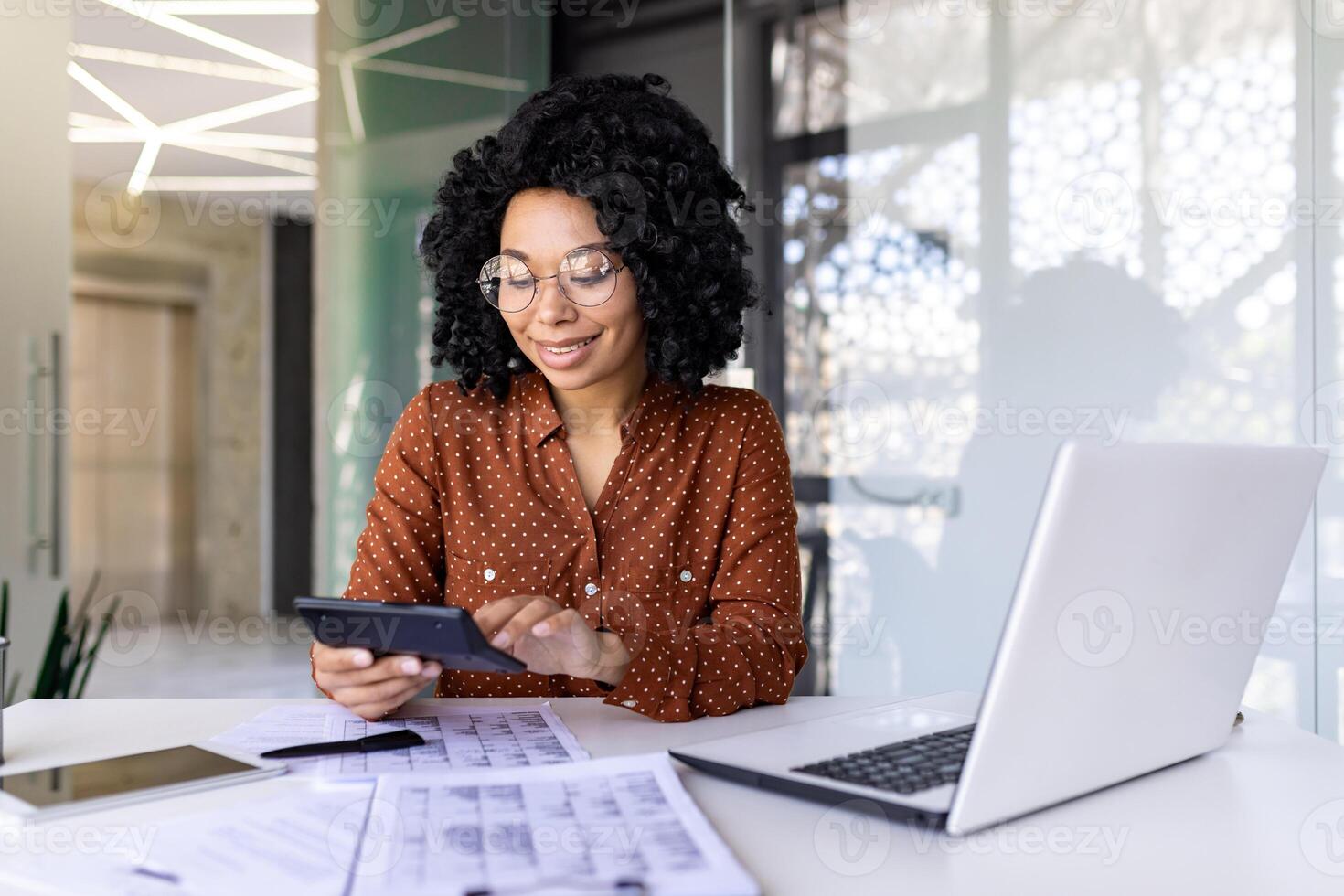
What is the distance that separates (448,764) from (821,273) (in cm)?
248

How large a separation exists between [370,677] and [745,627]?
0.47 metres

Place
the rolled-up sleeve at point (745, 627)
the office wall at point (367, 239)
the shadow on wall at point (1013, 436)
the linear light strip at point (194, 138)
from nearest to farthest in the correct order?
the rolled-up sleeve at point (745, 627) → the shadow on wall at point (1013, 436) → the office wall at point (367, 239) → the linear light strip at point (194, 138)

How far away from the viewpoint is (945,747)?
962 mm

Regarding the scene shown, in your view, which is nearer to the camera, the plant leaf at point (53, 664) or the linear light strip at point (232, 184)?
the plant leaf at point (53, 664)

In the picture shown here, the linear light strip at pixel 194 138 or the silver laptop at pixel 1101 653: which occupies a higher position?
the linear light strip at pixel 194 138

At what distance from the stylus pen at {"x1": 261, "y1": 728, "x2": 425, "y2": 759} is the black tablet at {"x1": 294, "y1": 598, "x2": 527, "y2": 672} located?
8cm

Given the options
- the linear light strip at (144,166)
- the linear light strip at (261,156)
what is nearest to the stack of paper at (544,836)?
the linear light strip at (261,156)

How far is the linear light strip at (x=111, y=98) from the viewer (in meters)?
5.19

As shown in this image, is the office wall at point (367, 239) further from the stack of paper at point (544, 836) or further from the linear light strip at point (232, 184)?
the linear light strip at point (232, 184)

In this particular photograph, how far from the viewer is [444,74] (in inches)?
148

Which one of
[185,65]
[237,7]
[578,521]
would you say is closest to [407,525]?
[578,521]

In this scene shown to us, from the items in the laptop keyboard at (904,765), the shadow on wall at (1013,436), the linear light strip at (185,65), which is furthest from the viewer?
the linear light strip at (185,65)

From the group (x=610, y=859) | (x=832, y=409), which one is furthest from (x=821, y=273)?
(x=610, y=859)

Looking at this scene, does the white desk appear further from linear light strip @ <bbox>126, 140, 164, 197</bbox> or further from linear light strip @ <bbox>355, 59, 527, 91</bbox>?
linear light strip @ <bbox>126, 140, 164, 197</bbox>
